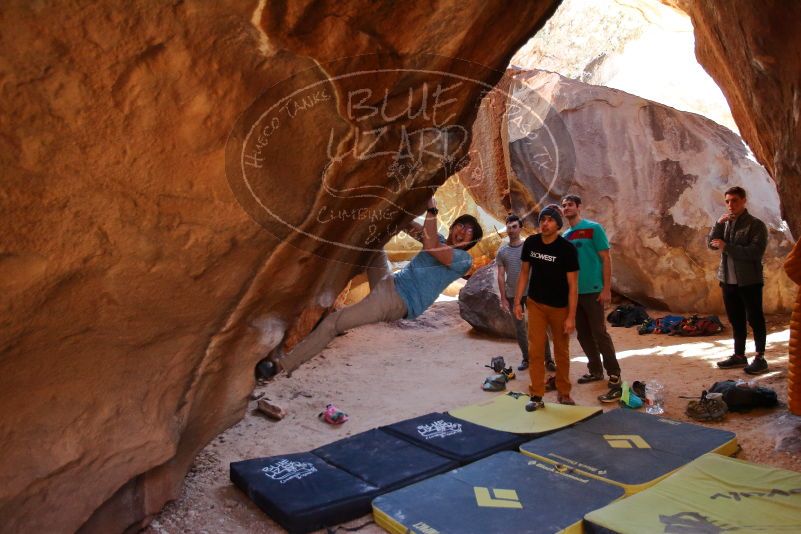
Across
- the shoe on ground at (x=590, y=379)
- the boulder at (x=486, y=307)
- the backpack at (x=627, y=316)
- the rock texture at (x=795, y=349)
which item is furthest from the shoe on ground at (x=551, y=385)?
the backpack at (x=627, y=316)

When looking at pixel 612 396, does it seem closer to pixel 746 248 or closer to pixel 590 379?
pixel 590 379

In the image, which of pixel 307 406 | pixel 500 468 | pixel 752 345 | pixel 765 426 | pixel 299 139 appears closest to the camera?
pixel 299 139

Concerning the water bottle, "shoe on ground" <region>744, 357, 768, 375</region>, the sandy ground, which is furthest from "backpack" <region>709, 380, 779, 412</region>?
"shoe on ground" <region>744, 357, 768, 375</region>

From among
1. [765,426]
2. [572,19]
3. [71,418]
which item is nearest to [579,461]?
[765,426]

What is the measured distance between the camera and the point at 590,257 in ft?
14.3

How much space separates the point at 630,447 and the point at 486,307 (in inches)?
158

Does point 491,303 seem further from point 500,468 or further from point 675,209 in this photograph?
point 500,468

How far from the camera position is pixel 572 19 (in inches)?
655

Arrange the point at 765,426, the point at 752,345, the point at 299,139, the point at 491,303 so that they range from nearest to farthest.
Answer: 1. the point at 299,139
2. the point at 765,426
3. the point at 752,345
4. the point at 491,303

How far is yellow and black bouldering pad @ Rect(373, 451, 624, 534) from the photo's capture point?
8.22 feet

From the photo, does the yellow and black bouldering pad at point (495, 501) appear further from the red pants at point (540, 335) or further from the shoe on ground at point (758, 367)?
the shoe on ground at point (758, 367)

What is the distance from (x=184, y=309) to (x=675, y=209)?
6640 mm

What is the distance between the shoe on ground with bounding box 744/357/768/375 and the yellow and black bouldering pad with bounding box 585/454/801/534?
1.73 metres

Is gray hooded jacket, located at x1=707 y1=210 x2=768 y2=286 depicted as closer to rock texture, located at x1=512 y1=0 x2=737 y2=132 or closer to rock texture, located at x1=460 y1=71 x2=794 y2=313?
rock texture, located at x1=460 y1=71 x2=794 y2=313
